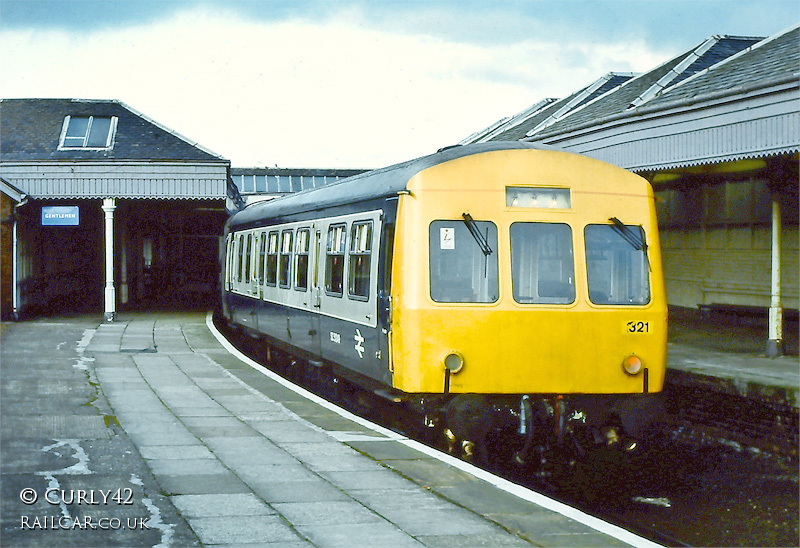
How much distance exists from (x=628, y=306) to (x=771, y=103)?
22.3ft

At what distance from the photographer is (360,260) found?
10102 mm

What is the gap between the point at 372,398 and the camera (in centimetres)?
1129

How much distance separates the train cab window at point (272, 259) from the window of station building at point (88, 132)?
460 inches

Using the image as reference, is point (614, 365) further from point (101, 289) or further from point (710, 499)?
point (101, 289)

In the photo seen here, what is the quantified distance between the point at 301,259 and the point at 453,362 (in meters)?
4.83

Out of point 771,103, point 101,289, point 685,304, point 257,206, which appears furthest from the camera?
point 101,289

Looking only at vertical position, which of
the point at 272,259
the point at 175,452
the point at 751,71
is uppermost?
the point at 751,71

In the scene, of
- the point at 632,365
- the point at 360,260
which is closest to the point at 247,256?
the point at 360,260

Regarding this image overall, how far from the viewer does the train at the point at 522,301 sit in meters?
8.55

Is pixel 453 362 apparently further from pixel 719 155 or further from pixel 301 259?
pixel 719 155

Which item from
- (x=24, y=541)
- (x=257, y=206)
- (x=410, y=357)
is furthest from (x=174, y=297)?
(x=24, y=541)

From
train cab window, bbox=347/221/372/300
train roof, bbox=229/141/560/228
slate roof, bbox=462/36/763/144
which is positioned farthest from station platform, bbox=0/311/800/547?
slate roof, bbox=462/36/763/144

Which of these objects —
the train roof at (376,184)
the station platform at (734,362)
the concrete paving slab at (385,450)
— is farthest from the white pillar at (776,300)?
the concrete paving slab at (385,450)

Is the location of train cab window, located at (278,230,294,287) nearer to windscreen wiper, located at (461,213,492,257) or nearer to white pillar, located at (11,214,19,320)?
windscreen wiper, located at (461,213,492,257)
